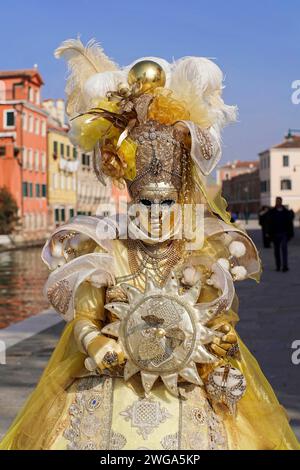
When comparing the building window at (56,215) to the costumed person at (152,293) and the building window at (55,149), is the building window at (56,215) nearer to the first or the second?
the building window at (55,149)

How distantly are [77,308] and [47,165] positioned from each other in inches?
1900

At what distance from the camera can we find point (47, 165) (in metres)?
50.4

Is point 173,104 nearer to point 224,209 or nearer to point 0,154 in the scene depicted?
point 224,209

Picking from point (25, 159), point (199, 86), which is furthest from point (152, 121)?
point (25, 159)

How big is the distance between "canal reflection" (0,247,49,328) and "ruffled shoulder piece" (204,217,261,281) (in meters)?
7.13

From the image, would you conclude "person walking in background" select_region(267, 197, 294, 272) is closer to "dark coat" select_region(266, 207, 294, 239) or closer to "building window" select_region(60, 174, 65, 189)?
"dark coat" select_region(266, 207, 294, 239)

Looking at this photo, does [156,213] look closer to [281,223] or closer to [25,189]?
[281,223]

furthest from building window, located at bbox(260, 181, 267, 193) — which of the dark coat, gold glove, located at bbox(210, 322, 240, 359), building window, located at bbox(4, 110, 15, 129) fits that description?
gold glove, located at bbox(210, 322, 240, 359)

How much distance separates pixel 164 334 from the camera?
2773mm

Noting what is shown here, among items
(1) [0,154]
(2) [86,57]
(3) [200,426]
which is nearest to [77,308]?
(3) [200,426]

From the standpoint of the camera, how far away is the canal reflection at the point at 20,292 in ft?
36.3

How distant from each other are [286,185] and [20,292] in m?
77.7

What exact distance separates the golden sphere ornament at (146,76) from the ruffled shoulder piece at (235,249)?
66cm

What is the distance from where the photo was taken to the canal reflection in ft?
36.3
